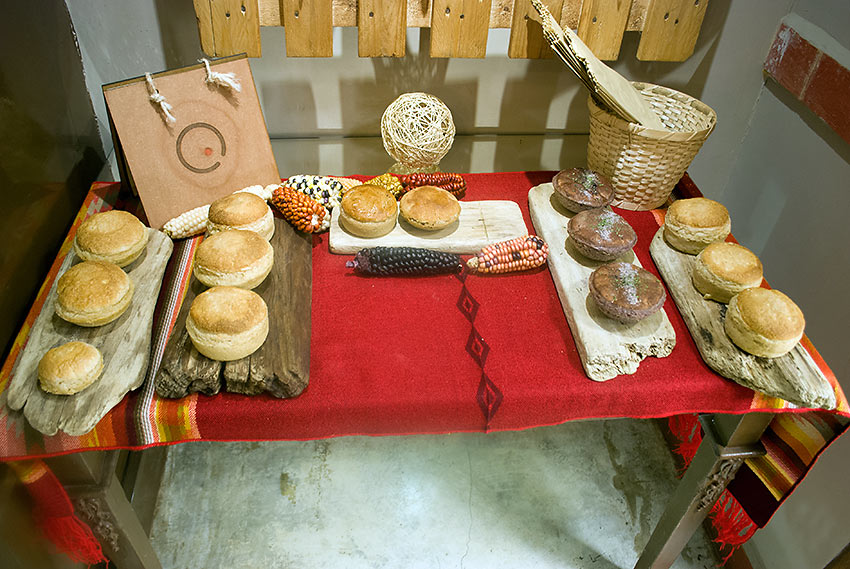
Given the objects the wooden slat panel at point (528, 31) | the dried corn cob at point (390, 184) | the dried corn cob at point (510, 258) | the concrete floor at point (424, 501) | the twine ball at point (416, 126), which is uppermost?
the wooden slat panel at point (528, 31)

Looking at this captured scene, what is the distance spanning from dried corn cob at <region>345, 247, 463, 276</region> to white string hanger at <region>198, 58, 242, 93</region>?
1.78 feet

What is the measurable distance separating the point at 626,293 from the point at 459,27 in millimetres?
845

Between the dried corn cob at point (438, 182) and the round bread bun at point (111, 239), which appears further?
the dried corn cob at point (438, 182)

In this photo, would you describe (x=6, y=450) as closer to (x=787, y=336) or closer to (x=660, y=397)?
(x=660, y=397)

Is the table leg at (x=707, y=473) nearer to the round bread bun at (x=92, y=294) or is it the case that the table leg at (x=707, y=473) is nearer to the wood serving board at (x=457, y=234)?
the wood serving board at (x=457, y=234)

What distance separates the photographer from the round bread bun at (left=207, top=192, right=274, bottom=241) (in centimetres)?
144

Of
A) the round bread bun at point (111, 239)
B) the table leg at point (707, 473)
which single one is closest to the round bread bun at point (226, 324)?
the round bread bun at point (111, 239)

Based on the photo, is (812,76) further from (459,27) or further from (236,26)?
(236,26)

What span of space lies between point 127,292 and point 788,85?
1.96 metres

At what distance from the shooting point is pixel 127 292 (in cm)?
131

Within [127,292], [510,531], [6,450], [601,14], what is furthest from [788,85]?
[6,450]

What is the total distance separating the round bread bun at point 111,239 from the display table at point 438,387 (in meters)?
0.11

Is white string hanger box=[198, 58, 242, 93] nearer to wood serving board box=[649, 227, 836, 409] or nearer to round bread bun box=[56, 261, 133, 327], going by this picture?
round bread bun box=[56, 261, 133, 327]

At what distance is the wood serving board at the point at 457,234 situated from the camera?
5.07ft
